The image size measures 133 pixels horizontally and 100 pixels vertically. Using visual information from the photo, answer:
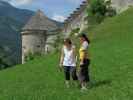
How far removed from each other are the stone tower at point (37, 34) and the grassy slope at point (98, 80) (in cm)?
3909

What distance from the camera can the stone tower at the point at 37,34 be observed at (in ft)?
282

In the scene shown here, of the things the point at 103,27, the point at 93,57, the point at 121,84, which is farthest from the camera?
the point at 103,27

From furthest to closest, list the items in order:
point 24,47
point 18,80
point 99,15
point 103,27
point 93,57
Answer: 1. point 24,47
2. point 99,15
3. point 103,27
4. point 93,57
5. point 18,80

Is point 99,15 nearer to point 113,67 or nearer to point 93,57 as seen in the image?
point 93,57

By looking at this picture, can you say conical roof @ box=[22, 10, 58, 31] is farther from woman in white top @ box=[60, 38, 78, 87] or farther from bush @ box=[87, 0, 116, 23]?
woman in white top @ box=[60, 38, 78, 87]

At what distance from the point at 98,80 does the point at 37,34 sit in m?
63.6

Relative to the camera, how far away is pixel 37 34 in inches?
3442

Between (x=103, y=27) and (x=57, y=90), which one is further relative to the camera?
(x=103, y=27)

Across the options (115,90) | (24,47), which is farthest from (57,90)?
(24,47)

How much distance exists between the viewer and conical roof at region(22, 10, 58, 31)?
289 feet

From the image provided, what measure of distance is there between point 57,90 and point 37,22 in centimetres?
6707

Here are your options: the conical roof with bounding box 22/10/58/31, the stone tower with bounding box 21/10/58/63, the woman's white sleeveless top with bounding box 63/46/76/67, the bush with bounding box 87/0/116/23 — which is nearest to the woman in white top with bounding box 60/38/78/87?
the woman's white sleeveless top with bounding box 63/46/76/67

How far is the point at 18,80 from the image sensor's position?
1222 inches

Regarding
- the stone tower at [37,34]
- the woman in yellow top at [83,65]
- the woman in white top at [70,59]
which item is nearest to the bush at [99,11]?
the stone tower at [37,34]
